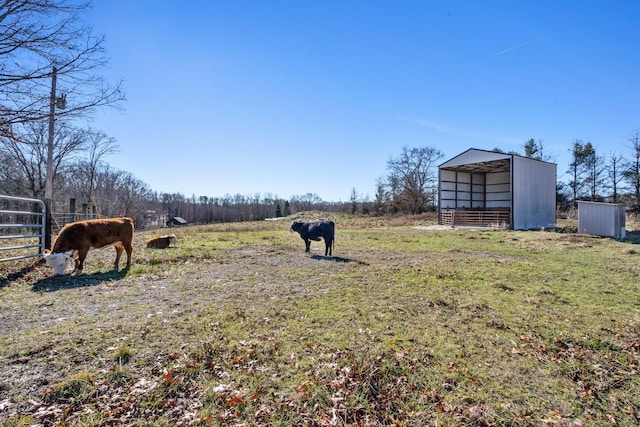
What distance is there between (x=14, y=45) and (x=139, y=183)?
177 ft

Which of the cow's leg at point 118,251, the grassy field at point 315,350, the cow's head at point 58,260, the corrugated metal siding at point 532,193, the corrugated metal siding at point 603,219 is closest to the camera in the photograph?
the grassy field at point 315,350

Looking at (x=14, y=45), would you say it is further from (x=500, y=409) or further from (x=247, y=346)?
A: (x=500, y=409)

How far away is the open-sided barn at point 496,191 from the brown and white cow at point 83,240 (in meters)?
21.3

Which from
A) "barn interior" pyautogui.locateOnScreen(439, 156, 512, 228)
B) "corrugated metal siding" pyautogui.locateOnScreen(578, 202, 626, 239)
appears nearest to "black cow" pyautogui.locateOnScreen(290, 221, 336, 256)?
"corrugated metal siding" pyautogui.locateOnScreen(578, 202, 626, 239)

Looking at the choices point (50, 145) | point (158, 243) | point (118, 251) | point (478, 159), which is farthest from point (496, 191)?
point (50, 145)

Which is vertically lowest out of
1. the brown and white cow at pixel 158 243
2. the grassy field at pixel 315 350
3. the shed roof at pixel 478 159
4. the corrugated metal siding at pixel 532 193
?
the grassy field at pixel 315 350

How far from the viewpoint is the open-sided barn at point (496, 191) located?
21.1 meters

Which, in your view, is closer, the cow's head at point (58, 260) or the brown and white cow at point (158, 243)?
the cow's head at point (58, 260)

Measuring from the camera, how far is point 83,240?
21.2 ft

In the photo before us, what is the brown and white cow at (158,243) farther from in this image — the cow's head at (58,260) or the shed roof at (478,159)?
the shed roof at (478,159)

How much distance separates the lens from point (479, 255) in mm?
10133

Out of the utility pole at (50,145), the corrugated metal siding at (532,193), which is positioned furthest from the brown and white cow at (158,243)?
the corrugated metal siding at (532,193)

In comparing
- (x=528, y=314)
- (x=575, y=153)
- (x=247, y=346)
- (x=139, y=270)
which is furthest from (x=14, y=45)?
(x=575, y=153)

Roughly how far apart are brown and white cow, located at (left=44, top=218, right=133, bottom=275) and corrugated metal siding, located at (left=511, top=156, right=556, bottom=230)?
22.1 metres
